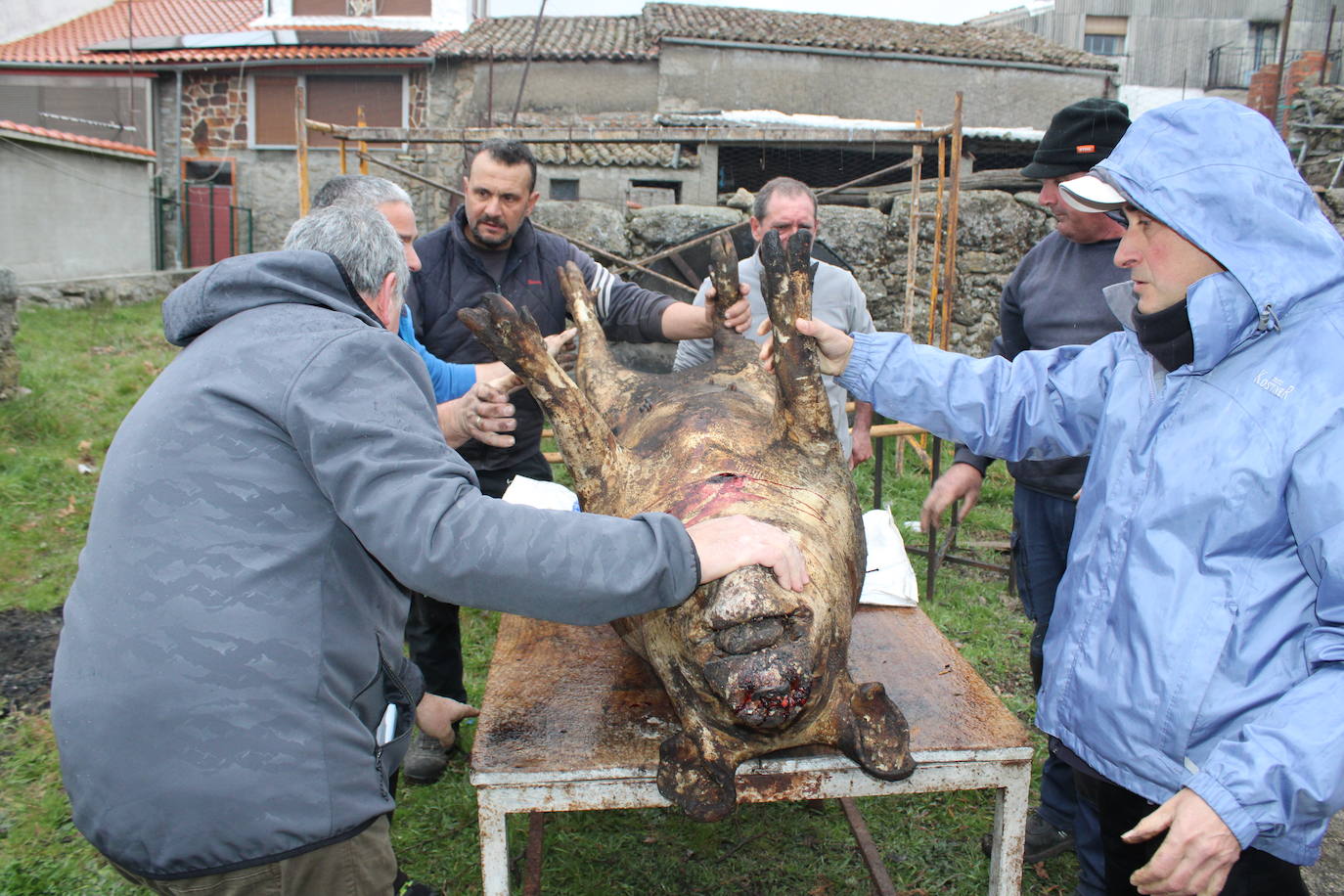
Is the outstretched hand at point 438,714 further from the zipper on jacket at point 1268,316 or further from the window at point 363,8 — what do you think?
the window at point 363,8

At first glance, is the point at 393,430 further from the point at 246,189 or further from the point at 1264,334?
the point at 246,189

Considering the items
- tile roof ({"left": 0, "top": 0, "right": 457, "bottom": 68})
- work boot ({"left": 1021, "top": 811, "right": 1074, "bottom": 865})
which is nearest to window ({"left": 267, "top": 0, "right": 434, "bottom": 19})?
tile roof ({"left": 0, "top": 0, "right": 457, "bottom": 68})

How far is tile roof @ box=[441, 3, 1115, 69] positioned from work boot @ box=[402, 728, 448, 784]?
658 inches

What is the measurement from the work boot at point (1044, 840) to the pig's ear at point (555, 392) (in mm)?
1864

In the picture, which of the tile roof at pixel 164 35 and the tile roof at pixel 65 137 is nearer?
the tile roof at pixel 65 137

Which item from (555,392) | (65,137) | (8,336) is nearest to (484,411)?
(555,392)

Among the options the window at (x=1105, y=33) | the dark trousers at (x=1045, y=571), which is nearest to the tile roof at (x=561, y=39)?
the dark trousers at (x=1045, y=571)

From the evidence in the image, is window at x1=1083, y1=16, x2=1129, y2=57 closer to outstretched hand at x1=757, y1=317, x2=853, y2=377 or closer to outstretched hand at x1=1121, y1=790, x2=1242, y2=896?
outstretched hand at x1=757, y1=317, x2=853, y2=377

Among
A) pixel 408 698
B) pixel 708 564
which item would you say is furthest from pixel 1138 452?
pixel 408 698

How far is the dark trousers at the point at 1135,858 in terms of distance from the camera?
1.68m

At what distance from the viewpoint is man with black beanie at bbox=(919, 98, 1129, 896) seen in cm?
299

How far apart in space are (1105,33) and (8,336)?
34.0m

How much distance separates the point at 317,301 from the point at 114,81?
74.7 ft

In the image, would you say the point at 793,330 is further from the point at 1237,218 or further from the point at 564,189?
the point at 564,189
